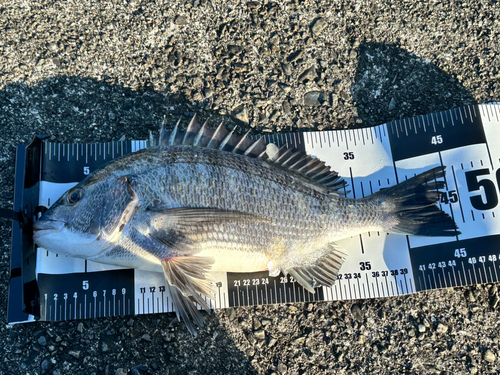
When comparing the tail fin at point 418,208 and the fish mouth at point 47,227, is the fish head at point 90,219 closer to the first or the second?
the fish mouth at point 47,227

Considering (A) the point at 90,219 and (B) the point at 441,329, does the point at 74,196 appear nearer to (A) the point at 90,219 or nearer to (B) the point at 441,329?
(A) the point at 90,219

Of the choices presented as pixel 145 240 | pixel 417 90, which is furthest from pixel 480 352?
pixel 145 240

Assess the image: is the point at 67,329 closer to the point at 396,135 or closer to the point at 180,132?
the point at 180,132

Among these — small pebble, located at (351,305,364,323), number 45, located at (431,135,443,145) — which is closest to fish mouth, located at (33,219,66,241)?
small pebble, located at (351,305,364,323)

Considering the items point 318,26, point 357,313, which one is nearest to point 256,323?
point 357,313

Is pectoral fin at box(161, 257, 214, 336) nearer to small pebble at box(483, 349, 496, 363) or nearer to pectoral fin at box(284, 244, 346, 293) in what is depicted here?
pectoral fin at box(284, 244, 346, 293)

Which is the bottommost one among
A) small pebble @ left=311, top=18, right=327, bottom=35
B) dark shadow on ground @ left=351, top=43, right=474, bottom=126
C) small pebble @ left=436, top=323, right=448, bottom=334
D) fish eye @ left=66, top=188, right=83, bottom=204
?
small pebble @ left=436, top=323, right=448, bottom=334
